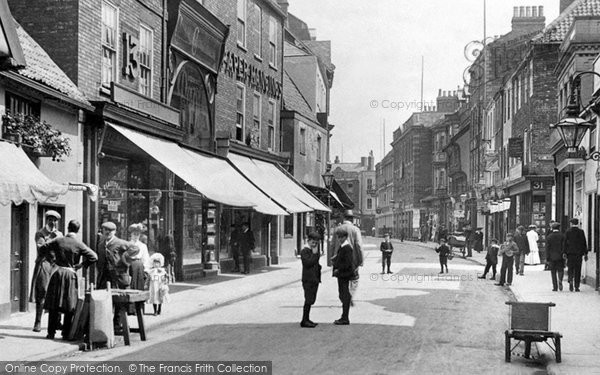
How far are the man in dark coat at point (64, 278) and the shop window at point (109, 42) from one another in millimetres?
6299

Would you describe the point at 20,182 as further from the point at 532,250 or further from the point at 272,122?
the point at 272,122

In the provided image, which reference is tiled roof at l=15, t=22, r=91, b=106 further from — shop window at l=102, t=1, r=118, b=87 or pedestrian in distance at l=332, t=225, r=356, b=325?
pedestrian in distance at l=332, t=225, r=356, b=325

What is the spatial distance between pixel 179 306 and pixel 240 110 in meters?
12.9

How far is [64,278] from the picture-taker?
11.1 m

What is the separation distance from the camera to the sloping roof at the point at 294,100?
115 ft

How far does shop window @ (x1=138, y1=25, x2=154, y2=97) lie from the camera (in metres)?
18.8

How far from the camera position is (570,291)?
19.6m

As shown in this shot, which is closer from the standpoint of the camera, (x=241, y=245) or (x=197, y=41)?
(x=197, y=41)

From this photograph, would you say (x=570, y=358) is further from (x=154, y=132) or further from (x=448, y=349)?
(x=154, y=132)

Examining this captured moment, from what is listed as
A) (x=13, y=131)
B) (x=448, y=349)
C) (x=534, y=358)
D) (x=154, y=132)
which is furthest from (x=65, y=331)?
(x=154, y=132)

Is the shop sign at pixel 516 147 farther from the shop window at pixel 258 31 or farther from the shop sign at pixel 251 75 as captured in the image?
the shop window at pixel 258 31

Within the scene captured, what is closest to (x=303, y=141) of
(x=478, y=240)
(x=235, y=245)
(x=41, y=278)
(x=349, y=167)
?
(x=235, y=245)

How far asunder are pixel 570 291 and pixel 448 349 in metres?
10.1

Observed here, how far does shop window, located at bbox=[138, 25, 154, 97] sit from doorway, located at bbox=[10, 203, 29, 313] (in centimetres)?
597
